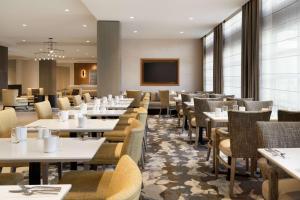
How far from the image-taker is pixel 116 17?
10133mm

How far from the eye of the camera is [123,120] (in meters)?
6.47

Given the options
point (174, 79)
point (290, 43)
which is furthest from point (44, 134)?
point (174, 79)

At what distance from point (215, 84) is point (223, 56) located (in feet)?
3.96

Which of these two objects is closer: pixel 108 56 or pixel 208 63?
pixel 108 56

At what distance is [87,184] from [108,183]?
6.0 inches

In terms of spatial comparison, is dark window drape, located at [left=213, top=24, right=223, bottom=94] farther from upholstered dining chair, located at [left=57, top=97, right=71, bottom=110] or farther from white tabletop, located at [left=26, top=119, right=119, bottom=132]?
white tabletop, located at [left=26, top=119, right=119, bottom=132]

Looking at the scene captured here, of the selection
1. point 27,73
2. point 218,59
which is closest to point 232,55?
point 218,59

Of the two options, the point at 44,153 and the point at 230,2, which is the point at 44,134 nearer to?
the point at 44,153

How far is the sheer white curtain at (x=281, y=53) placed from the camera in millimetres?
6031

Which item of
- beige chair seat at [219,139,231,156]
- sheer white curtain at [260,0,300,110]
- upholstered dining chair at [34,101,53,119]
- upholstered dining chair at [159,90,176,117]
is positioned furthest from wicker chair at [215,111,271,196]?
upholstered dining chair at [159,90,176,117]

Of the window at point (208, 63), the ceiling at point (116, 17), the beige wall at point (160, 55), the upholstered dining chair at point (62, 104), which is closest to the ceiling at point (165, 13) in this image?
the ceiling at point (116, 17)

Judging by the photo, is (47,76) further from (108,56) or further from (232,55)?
(232,55)

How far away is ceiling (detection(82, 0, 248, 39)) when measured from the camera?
327 inches

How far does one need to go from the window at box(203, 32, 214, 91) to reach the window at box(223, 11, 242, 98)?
202 centimetres
